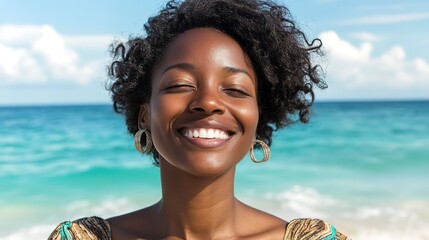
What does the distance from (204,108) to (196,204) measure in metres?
0.52

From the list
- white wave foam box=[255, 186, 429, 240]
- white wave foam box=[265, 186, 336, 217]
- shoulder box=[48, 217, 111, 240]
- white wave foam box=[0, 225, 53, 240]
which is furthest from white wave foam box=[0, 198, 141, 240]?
shoulder box=[48, 217, 111, 240]

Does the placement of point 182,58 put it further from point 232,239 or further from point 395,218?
point 395,218

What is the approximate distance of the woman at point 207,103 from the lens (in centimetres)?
313

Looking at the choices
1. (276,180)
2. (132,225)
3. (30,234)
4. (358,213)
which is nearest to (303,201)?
(276,180)

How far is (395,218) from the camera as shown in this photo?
10930 millimetres

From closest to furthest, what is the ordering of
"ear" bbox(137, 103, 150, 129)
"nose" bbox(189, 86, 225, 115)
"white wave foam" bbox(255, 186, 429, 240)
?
"nose" bbox(189, 86, 225, 115) → "ear" bbox(137, 103, 150, 129) → "white wave foam" bbox(255, 186, 429, 240)

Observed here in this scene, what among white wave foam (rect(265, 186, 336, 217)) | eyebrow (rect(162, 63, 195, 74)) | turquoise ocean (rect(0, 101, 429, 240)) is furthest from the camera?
white wave foam (rect(265, 186, 336, 217))

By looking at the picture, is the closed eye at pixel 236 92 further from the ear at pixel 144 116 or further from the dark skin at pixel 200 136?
the ear at pixel 144 116

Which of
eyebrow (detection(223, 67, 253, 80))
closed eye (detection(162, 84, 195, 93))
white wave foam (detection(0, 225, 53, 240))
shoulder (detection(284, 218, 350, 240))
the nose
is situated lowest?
shoulder (detection(284, 218, 350, 240))

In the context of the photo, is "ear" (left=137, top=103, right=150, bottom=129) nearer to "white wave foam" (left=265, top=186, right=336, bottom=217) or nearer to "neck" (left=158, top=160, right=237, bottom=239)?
"neck" (left=158, top=160, right=237, bottom=239)

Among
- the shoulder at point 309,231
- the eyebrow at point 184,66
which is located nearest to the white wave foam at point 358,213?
the shoulder at point 309,231

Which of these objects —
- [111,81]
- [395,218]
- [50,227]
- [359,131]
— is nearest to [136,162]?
[50,227]

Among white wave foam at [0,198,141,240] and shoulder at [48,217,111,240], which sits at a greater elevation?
white wave foam at [0,198,141,240]

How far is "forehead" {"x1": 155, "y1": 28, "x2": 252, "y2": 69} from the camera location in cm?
320
